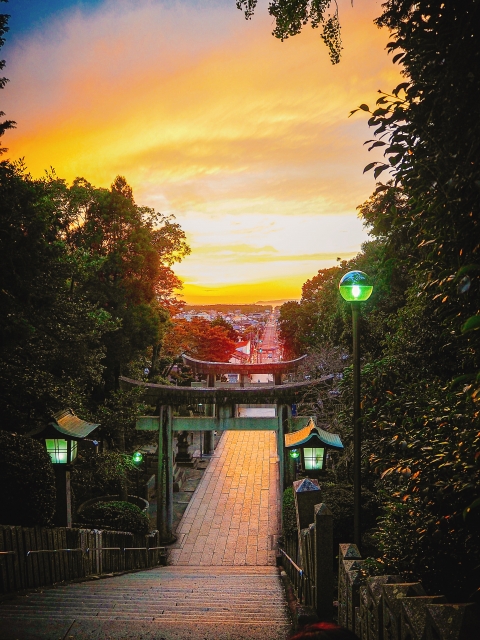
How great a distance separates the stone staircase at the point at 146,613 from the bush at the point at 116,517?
11.1ft

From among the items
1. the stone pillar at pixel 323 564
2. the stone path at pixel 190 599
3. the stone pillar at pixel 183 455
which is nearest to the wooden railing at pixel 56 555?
the stone path at pixel 190 599

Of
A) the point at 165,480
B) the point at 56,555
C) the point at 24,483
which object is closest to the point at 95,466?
the point at 165,480

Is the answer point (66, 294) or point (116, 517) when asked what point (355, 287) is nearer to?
point (66, 294)

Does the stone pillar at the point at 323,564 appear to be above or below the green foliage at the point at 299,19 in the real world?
below

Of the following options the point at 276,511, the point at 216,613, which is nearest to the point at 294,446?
the point at 216,613

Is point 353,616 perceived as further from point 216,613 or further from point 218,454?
point 218,454

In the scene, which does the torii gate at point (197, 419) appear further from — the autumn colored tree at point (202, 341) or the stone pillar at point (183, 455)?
the autumn colored tree at point (202, 341)

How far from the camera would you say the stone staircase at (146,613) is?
5316mm

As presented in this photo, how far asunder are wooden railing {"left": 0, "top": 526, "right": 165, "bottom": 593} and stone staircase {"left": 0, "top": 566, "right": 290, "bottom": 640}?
0.27 m

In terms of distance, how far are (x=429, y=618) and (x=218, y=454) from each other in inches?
939

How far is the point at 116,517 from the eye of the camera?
12867 millimetres

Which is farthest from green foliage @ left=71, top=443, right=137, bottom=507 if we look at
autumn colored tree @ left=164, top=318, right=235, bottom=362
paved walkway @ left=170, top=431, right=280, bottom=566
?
autumn colored tree @ left=164, top=318, right=235, bottom=362

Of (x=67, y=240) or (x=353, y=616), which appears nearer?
(x=353, y=616)

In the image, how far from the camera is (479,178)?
2973 millimetres
